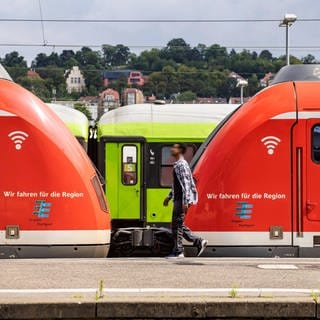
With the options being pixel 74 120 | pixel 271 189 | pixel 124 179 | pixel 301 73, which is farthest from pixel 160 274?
pixel 74 120

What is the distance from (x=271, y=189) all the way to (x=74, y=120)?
670 cm

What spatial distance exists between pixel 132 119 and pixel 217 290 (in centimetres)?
938

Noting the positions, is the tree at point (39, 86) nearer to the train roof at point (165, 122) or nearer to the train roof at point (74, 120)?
the train roof at point (74, 120)

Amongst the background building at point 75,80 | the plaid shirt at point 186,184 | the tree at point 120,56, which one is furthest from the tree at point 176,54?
the plaid shirt at point 186,184

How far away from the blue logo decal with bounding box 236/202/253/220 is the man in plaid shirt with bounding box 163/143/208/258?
582mm

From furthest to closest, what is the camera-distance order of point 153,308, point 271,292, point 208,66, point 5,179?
point 208,66 → point 5,179 → point 271,292 → point 153,308

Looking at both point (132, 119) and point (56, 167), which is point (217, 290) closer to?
point (56, 167)

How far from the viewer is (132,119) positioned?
667 inches

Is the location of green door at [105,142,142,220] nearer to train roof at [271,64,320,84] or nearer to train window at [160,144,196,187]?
train window at [160,144,196,187]

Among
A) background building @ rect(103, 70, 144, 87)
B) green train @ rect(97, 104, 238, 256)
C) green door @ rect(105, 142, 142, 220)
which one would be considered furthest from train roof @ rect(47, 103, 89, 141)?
background building @ rect(103, 70, 144, 87)

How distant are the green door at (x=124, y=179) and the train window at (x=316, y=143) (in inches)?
231

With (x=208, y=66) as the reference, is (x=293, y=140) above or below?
below

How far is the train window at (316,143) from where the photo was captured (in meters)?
11.4

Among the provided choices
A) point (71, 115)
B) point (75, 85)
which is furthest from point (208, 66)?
point (71, 115)
